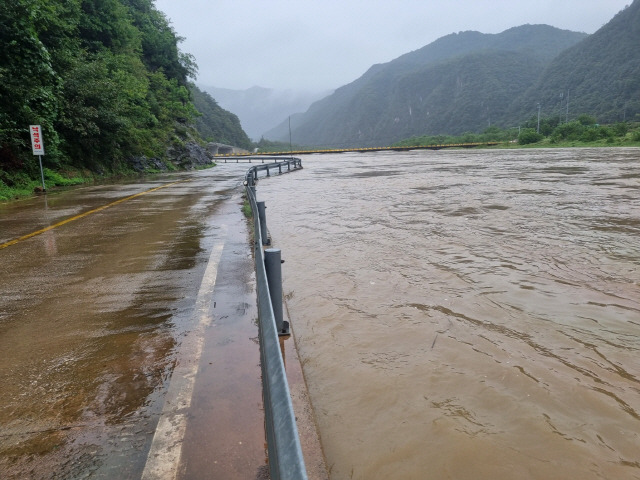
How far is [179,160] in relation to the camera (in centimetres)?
3647

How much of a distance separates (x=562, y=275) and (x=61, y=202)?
13859mm

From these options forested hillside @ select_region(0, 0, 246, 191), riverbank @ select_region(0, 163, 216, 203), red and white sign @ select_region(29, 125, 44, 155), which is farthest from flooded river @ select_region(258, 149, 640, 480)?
forested hillside @ select_region(0, 0, 246, 191)

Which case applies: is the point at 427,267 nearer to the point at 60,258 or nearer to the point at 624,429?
the point at 624,429

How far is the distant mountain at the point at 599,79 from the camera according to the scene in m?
109

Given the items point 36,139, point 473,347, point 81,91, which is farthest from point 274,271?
point 81,91

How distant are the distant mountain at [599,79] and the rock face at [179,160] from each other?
10021cm

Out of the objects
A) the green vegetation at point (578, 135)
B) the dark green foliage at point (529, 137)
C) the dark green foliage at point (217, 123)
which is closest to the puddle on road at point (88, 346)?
the green vegetation at point (578, 135)

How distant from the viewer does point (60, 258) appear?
6.65 meters

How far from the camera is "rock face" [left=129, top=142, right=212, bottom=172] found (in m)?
29.8

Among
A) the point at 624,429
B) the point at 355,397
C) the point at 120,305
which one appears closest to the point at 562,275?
the point at 624,429

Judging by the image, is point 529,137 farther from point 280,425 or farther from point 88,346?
point 280,425

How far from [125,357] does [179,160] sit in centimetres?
3534

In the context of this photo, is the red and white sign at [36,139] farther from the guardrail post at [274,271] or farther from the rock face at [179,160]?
the guardrail post at [274,271]

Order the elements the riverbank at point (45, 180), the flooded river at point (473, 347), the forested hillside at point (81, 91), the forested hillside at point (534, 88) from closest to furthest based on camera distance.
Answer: the flooded river at point (473, 347) < the riverbank at point (45, 180) < the forested hillside at point (81, 91) < the forested hillside at point (534, 88)
